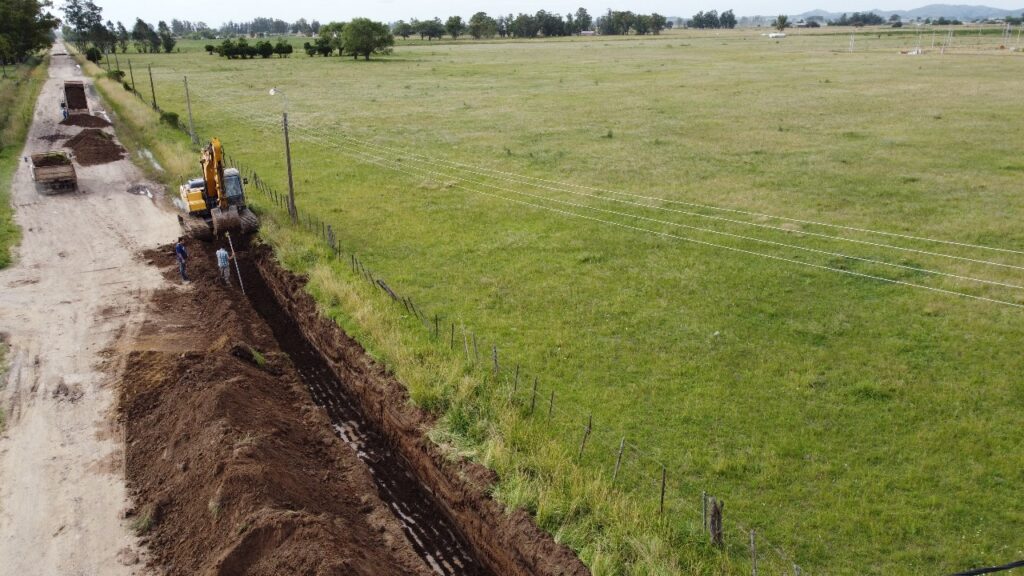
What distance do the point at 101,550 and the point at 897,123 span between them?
59.0 m

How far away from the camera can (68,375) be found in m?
19.4

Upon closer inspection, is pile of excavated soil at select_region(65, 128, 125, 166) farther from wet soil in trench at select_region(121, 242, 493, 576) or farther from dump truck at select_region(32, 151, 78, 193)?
wet soil in trench at select_region(121, 242, 493, 576)

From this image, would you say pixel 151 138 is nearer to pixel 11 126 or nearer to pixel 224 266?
pixel 11 126

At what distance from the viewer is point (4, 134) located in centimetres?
5125

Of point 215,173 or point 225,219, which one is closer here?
point 215,173

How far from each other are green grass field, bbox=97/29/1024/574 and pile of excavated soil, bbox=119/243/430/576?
2.77 metres

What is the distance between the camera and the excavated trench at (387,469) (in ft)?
47.1

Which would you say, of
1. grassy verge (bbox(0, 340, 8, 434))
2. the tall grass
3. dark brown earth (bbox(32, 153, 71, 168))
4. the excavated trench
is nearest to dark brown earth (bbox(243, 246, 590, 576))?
the excavated trench

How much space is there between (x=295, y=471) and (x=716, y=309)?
14725mm

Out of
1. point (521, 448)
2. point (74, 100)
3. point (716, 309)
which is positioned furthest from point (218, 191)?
point (74, 100)

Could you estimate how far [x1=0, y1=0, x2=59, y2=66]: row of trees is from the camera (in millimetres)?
81375

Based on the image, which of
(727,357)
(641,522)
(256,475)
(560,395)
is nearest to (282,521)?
(256,475)

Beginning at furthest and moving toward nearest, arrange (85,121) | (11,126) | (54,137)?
(85,121), (11,126), (54,137)

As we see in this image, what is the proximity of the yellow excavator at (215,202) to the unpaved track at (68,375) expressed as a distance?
7.68ft
